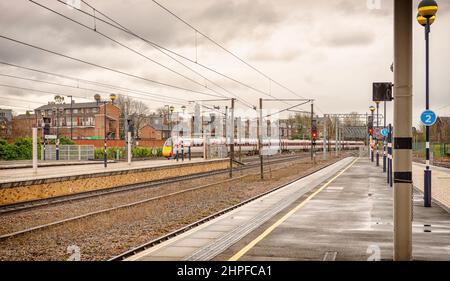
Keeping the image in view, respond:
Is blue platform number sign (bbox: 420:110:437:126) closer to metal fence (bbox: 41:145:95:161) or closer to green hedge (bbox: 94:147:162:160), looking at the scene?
metal fence (bbox: 41:145:95:161)

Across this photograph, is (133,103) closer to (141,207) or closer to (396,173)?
(141,207)

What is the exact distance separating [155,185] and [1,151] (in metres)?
24.5

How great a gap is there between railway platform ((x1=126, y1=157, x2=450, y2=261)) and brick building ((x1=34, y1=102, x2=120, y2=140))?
274 feet

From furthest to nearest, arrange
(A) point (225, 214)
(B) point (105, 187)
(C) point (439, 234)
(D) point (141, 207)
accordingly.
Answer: (B) point (105, 187), (D) point (141, 207), (A) point (225, 214), (C) point (439, 234)

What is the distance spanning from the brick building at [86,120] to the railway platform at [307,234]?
83.6 metres

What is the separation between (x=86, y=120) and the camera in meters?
109

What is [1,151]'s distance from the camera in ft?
153

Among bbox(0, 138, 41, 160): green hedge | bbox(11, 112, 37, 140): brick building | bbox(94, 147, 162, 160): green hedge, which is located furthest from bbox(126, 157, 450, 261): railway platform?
bbox(11, 112, 37, 140): brick building

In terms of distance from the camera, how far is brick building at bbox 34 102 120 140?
100312 millimetres

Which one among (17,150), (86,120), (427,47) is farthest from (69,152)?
(86,120)

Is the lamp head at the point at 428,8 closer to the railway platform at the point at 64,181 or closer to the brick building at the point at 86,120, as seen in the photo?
the railway platform at the point at 64,181

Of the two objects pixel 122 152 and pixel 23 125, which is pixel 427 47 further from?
pixel 23 125

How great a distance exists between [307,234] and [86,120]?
340 feet
